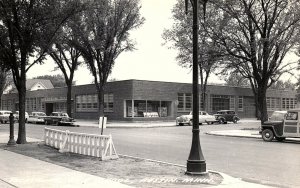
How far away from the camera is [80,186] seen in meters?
8.91

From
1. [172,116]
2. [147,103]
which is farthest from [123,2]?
[172,116]

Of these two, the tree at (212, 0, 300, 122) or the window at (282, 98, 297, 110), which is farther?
the window at (282, 98, 297, 110)

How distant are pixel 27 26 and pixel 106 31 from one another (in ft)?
77.2

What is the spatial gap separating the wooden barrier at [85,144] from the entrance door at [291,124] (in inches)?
446

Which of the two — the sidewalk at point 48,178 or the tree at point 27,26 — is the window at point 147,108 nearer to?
the tree at point 27,26

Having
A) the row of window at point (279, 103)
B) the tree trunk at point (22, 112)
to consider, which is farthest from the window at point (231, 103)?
the tree trunk at point (22, 112)

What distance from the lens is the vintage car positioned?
21359 mm

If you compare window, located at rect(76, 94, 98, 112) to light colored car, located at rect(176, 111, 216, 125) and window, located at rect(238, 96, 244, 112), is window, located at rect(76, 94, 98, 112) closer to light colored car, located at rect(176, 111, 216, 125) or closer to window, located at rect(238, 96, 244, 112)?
light colored car, located at rect(176, 111, 216, 125)

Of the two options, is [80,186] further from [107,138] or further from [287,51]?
[287,51]

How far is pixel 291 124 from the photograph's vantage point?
21.6m

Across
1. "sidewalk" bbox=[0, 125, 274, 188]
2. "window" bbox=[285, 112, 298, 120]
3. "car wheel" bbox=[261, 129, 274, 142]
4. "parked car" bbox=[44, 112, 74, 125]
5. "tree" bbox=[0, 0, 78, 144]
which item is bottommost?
"sidewalk" bbox=[0, 125, 274, 188]

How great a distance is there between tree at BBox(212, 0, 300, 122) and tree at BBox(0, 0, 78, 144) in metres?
15.2

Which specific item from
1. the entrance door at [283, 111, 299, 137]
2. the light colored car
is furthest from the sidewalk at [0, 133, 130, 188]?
the light colored car

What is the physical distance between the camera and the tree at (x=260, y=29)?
3125 cm
